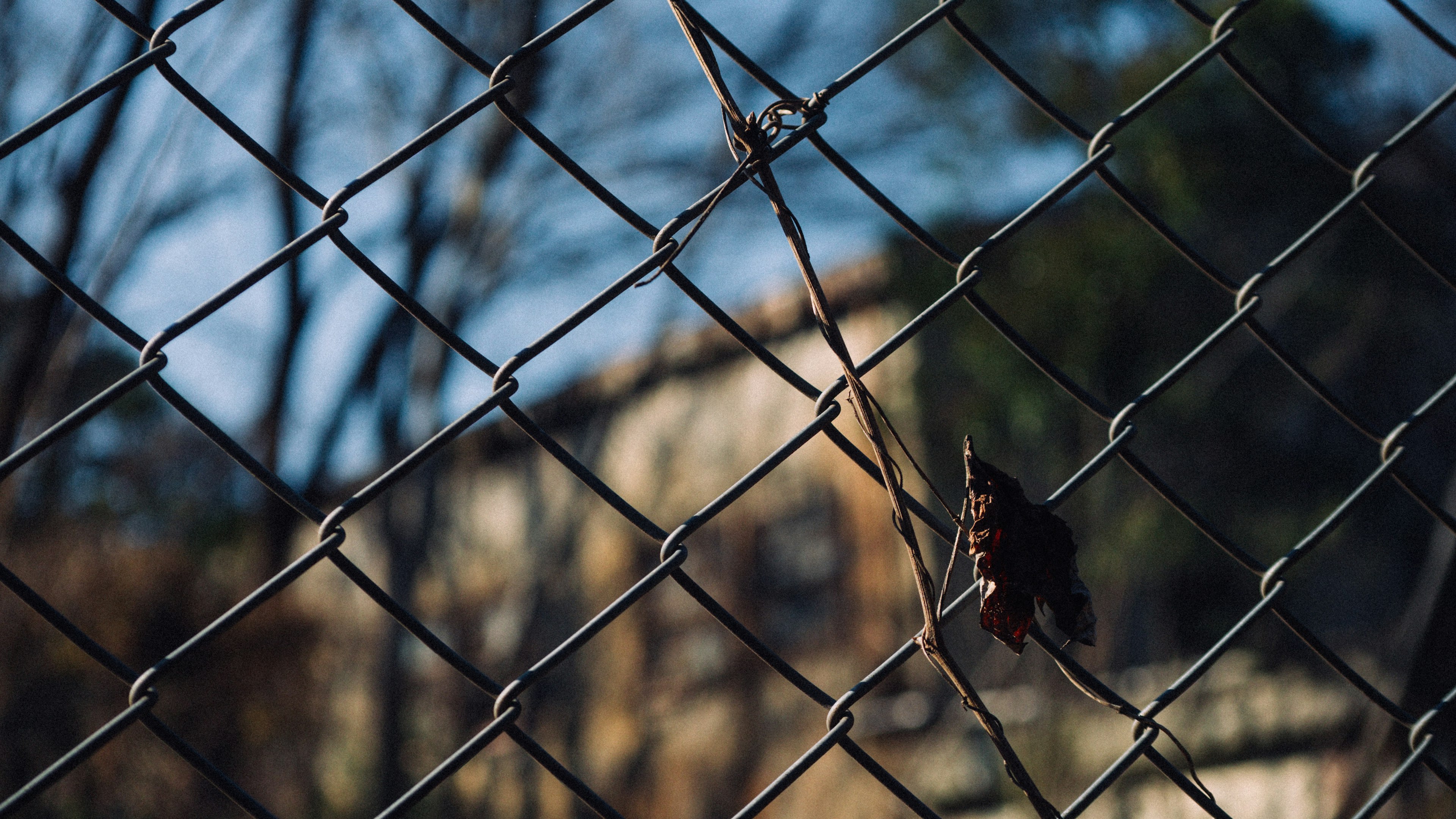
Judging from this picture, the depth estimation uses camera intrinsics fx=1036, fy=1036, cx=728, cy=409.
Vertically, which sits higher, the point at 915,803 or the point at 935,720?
the point at 935,720

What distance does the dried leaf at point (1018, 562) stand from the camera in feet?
2.43

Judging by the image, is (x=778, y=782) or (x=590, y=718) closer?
(x=778, y=782)

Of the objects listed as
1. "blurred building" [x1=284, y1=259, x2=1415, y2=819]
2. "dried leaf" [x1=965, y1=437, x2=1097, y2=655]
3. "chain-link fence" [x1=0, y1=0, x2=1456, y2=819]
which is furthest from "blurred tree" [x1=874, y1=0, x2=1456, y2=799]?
"dried leaf" [x1=965, y1=437, x2=1097, y2=655]

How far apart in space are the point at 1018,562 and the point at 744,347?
0.84 ft

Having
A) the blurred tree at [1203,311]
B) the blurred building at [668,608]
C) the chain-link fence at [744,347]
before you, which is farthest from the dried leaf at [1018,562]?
the blurred building at [668,608]

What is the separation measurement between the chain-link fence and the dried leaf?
0.02 meters

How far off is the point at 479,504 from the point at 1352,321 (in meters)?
7.91

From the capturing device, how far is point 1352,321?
5.41 m

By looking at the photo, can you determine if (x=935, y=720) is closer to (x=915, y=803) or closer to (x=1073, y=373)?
(x=1073, y=373)

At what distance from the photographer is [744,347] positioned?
79cm

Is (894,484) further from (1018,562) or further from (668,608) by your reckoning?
(668,608)

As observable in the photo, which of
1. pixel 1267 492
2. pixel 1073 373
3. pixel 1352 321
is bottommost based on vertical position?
pixel 1267 492

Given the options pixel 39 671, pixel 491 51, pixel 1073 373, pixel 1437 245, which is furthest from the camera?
pixel 491 51

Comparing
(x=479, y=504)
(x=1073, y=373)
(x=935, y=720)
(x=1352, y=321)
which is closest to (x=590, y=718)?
(x=479, y=504)
